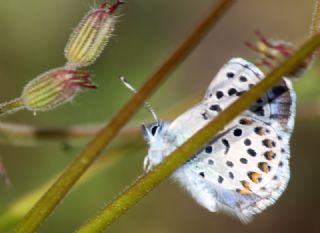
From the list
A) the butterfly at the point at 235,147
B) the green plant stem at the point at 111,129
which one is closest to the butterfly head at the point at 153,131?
the butterfly at the point at 235,147

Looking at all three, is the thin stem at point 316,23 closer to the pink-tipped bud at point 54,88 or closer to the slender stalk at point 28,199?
the pink-tipped bud at point 54,88

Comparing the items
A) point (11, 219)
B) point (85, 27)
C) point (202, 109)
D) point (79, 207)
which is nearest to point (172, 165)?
point (202, 109)

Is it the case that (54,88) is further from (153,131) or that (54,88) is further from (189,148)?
(189,148)

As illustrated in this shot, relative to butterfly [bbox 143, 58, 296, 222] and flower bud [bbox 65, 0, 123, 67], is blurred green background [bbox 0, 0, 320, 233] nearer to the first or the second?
butterfly [bbox 143, 58, 296, 222]

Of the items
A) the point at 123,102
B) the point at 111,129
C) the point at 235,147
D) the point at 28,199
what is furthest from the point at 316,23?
the point at 123,102

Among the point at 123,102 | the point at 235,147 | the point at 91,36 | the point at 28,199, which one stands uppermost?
the point at 91,36

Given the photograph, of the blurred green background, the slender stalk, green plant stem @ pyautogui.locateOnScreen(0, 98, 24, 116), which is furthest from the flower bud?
the blurred green background

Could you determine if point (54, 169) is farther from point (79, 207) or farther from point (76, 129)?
point (76, 129)

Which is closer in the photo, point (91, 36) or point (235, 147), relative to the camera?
point (91, 36)
